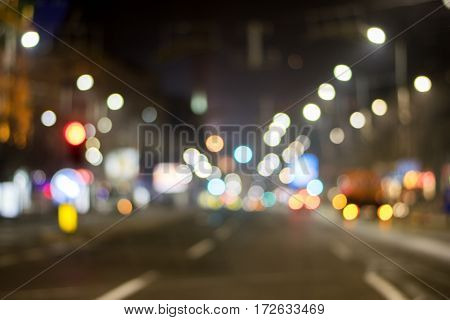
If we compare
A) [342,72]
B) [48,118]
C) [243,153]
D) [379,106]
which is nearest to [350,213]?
[243,153]

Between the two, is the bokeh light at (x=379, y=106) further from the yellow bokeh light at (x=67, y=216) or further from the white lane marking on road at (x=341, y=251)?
the yellow bokeh light at (x=67, y=216)

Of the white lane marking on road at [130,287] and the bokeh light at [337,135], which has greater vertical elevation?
the bokeh light at [337,135]

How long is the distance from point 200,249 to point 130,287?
1054 cm

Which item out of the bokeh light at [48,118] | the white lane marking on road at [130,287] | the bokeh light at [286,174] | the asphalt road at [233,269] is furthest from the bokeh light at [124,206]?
the white lane marking on road at [130,287]

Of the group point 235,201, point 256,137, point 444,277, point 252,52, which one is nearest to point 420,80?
point 252,52

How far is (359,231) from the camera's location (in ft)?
112

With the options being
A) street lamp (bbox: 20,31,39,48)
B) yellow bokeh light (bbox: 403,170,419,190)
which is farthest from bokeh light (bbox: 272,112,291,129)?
street lamp (bbox: 20,31,39,48)

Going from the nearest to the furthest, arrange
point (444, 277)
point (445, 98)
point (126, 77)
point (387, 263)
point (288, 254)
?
point (444, 277) < point (387, 263) < point (288, 254) < point (445, 98) < point (126, 77)

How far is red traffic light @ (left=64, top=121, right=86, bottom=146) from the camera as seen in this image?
1872 centimetres

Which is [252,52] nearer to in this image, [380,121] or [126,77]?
[380,121]

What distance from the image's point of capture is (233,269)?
1720 cm

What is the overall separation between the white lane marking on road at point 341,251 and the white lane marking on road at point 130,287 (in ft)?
20.8

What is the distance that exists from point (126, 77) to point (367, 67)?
30391 mm

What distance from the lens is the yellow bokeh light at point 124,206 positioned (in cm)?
6055
